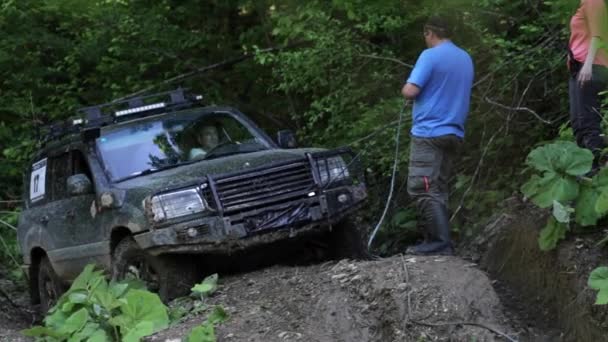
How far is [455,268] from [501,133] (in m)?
2.81

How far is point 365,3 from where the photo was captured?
10.6 meters

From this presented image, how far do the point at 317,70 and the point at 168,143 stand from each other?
7.89 feet

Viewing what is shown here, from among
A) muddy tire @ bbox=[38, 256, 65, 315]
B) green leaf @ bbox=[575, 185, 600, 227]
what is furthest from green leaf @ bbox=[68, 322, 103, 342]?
green leaf @ bbox=[575, 185, 600, 227]

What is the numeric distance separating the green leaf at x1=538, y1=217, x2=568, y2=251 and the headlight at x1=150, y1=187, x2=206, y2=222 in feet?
9.46

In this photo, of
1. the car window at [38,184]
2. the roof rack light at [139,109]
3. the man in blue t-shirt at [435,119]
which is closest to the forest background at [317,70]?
the car window at [38,184]

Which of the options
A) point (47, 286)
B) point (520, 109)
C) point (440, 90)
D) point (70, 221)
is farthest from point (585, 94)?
point (47, 286)

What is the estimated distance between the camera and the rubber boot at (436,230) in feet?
25.6

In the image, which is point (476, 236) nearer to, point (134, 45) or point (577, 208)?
point (577, 208)

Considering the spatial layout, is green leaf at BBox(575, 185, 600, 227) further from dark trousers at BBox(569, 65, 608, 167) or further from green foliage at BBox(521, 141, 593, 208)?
dark trousers at BBox(569, 65, 608, 167)

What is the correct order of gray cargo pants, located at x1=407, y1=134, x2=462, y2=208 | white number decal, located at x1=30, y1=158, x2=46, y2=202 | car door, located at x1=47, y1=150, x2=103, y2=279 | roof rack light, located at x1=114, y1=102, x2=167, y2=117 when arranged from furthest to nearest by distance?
white number decal, located at x1=30, y1=158, x2=46, y2=202
roof rack light, located at x1=114, y1=102, x2=167, y2=117
car door, located at x1=47, y1=150, x2=103, y2=279
gray cargo pants, located at x1=407, y1=134, x2=462, y2=208

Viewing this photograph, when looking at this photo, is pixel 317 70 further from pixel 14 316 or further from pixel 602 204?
pixel 602 204

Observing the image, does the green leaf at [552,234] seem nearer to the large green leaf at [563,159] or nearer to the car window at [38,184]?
the large green leaf at [563,159]

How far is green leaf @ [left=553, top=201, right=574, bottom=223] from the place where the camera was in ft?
20.5

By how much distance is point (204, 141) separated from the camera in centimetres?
943
